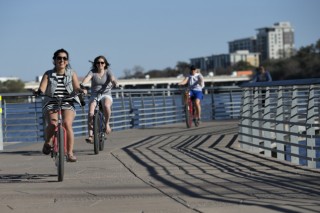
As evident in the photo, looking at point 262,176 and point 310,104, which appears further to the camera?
point 310,104

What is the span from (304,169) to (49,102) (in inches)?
131

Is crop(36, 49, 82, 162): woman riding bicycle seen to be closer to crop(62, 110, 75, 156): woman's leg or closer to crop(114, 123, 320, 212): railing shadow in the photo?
crop(62, 110, 75, 156): woman's leg

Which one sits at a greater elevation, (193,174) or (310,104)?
(310,104)

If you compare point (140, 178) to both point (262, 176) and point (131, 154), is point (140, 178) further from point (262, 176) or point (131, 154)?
point (131, 154)

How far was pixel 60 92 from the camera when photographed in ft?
31.4

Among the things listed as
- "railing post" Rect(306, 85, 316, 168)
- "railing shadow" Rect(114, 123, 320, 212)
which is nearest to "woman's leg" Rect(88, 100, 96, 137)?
"railing shadow" Rect(114, 123, 320, 212)

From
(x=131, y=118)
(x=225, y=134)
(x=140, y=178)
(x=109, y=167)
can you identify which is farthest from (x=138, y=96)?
(x=140, y=178)

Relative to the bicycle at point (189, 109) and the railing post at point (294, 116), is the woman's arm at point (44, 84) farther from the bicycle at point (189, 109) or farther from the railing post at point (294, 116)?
the bicycle at point (189, 109)

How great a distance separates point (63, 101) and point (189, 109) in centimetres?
1082

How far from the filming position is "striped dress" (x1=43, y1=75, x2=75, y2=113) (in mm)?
9430

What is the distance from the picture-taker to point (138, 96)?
24203mm

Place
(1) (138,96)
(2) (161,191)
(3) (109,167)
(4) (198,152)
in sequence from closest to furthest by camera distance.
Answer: (2) (161,191) → (3) (109,167) → (4) (198,152) → (1) (138,96)

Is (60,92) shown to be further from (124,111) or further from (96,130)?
(124,111)

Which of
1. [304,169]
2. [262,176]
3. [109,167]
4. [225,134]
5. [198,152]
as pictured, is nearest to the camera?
[262,176]
